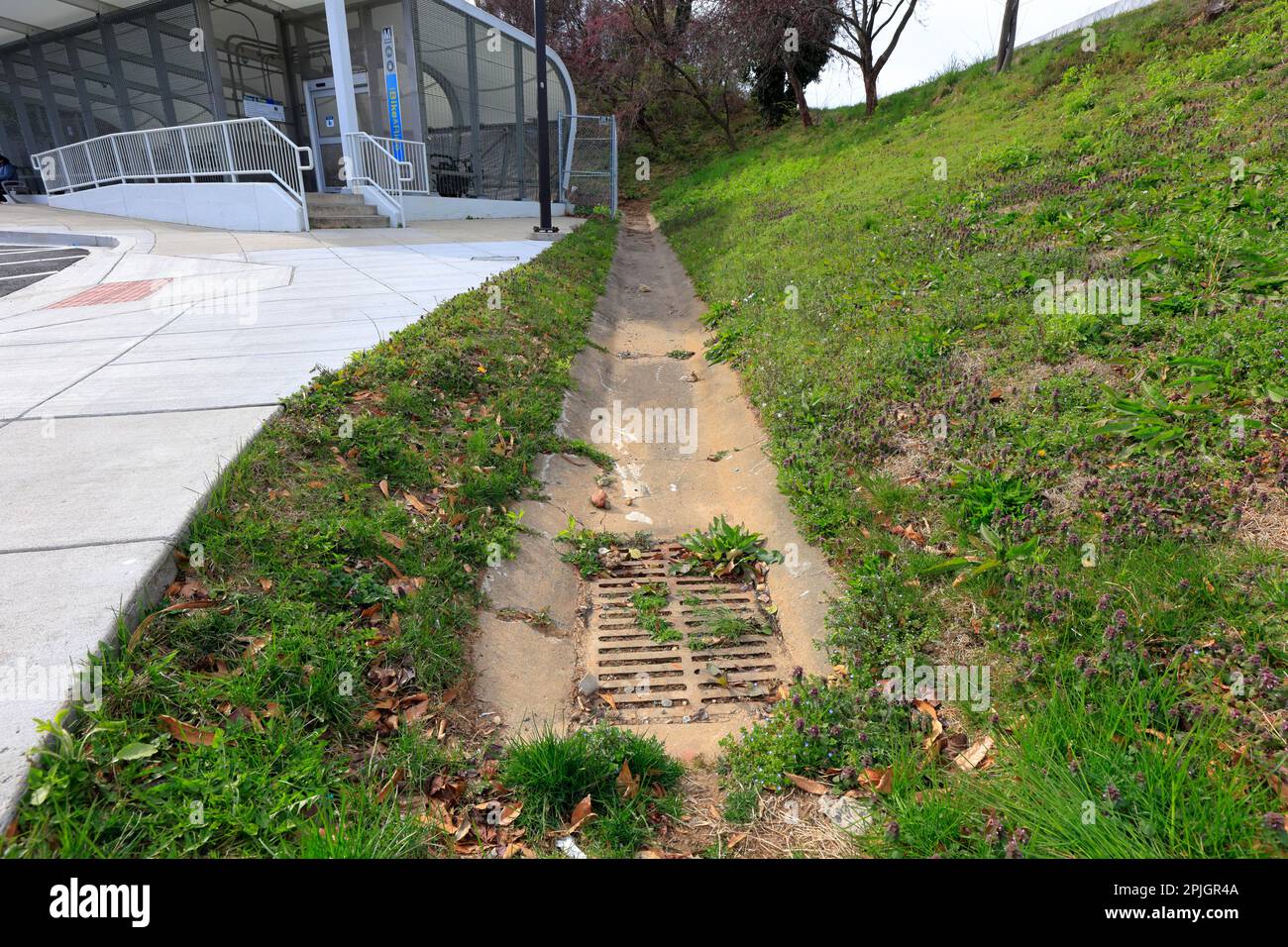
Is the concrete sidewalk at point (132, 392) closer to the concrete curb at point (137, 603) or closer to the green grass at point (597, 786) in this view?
the concrete curb at point (137, 603)

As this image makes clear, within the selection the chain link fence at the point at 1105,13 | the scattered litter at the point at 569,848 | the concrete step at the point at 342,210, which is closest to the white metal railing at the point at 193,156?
the concrete step at the point at 342,210

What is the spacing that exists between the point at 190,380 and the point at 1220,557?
661 centimetres

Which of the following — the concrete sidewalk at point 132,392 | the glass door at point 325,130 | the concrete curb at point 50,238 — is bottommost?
the concrete sidewalk at point 132,392

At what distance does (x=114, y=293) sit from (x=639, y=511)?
8.45 metres

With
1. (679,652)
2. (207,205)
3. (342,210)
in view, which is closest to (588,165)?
(342,210)

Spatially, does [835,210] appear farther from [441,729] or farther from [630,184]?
[630,184]

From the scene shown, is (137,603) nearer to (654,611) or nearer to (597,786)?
(597,786)

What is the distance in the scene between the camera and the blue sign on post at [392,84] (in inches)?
692

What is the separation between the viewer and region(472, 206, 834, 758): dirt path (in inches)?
140

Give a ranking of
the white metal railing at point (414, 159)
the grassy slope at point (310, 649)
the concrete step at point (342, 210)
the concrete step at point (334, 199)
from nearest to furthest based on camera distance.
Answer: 1. the grassy slope at point (310, 649)
2. the concrete step at point (342, 210)
3. the concrete step at point (334, 199)
4. the white metal railing at point (414, 159)

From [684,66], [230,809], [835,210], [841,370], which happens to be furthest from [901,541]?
[684,66]

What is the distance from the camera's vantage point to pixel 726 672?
377 cm

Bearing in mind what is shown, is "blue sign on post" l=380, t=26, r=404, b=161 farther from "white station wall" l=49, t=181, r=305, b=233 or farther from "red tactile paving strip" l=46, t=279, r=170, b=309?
"red tactile paving strip" l=46, t=279, r=170, b=309

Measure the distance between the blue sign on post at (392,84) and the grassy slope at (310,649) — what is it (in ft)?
49.3
